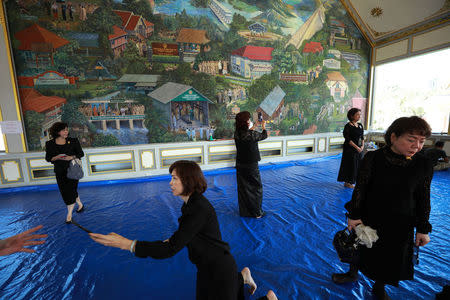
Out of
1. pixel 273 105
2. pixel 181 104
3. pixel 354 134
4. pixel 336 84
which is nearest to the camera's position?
pixel 354 134

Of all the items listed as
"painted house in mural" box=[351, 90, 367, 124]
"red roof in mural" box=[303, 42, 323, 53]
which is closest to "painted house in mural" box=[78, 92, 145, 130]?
"red roof in mural" box=[303, 42, 323, 53]

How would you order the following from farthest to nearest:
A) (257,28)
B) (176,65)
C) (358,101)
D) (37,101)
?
(358,101)
(257,28)
(176,65)
(37,101)

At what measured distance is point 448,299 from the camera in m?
1.60

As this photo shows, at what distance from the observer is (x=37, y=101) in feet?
15.9

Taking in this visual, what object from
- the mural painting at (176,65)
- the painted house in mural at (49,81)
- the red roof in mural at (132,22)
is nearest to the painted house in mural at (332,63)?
the mural painting at (176,65)

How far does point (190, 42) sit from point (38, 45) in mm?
3478

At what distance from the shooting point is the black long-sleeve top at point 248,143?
2.95 meters

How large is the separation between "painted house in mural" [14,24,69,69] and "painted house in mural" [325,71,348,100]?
7780mm

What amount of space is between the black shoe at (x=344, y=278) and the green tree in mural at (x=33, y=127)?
21.1 ft

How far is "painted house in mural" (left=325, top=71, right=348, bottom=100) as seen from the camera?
7.29 metres

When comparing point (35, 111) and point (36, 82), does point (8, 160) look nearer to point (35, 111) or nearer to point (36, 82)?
point (35, 111)

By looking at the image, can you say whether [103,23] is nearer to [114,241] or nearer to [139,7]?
[139,7]

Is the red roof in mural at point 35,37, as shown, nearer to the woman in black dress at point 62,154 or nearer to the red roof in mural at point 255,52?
the woman in black dress at point 62,154

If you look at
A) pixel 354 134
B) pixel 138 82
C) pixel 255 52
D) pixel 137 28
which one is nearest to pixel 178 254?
pixel 354 134
